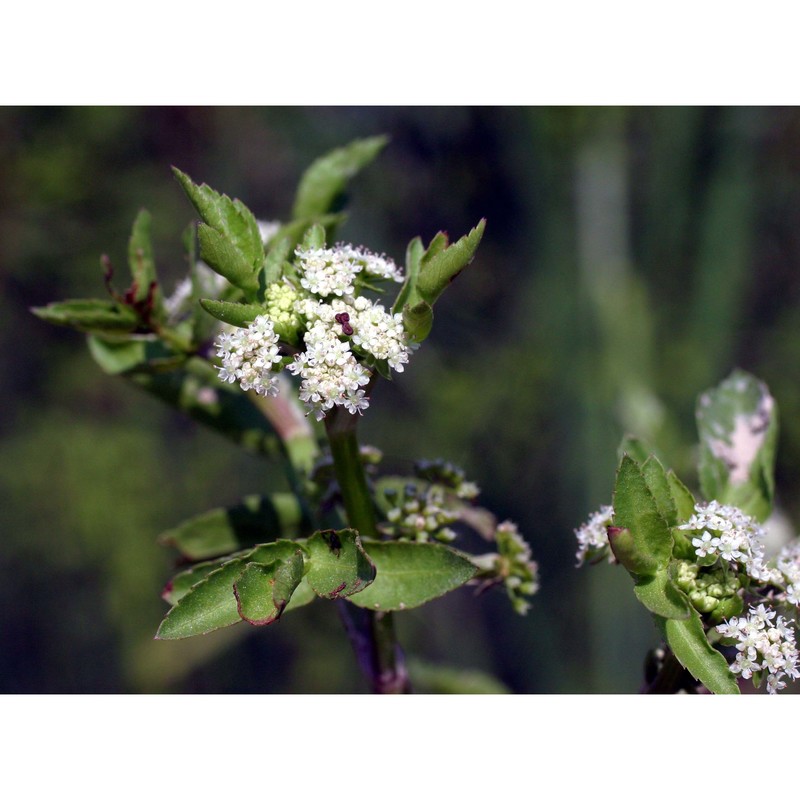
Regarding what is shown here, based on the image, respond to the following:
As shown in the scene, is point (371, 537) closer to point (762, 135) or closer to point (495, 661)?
point (495, 661)

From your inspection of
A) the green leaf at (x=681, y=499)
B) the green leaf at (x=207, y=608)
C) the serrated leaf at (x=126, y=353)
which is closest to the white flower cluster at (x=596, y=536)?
the green leaf at (x=681, y=499)

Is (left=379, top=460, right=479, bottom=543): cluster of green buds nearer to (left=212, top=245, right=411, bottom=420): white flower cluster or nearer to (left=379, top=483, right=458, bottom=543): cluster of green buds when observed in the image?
(left=379, top=483, right=458, bottom=543): cluster of green buds

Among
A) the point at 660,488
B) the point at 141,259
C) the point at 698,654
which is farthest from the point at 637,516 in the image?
the point at 141,259

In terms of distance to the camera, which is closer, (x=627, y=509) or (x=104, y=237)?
(x=627, y=509)

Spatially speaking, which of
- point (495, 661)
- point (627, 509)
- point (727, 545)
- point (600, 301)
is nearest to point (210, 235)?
point (627, 509)

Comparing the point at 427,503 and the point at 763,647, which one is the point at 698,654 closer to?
the point at 763,647

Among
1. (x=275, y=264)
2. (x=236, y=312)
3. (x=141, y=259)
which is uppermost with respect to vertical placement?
(x=141, y=259)

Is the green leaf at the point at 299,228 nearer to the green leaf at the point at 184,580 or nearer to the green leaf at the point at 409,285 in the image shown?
the green leaf at the point at 409,285
